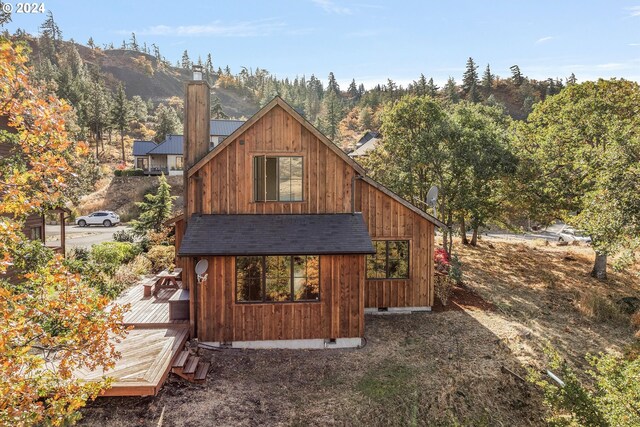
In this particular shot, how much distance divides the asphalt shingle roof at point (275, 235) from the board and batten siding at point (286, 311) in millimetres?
502

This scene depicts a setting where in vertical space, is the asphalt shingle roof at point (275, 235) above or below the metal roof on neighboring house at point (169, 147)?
below

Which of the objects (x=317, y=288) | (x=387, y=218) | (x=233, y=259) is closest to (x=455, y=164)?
(x=387, y=218)

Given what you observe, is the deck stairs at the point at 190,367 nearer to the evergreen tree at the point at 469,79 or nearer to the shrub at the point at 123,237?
the shrub at the point at 123,237

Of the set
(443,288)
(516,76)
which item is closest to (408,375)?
(443,288)

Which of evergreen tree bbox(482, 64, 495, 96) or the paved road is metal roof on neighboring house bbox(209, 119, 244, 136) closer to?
the paved road

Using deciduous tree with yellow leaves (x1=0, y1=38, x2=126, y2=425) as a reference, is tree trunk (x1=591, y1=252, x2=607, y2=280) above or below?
below

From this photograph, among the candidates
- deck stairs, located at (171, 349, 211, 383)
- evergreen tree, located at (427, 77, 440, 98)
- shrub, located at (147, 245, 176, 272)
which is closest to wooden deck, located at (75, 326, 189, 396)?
deck stairs, located at (171, 349, 211, 383)

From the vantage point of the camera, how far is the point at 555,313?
14.8 metres

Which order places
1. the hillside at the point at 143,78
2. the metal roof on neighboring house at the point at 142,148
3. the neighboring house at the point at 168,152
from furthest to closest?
the hillside at the point at 143,78 → the metal roof on neighboring house at the point at 142,148 → the neighboring house at the point at 168,152

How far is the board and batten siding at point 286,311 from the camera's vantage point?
34.4 ft

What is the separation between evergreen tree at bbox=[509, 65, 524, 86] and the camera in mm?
103000

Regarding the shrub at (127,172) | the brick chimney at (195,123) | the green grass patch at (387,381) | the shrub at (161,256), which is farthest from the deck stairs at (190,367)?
the shrub at (127,172)

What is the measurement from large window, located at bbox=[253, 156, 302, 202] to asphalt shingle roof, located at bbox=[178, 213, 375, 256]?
0.64m

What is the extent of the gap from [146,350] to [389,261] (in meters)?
8.55
